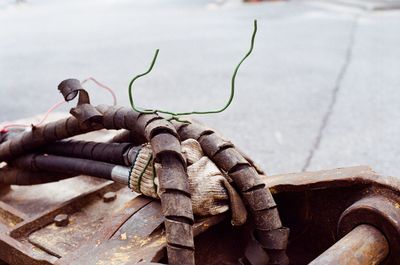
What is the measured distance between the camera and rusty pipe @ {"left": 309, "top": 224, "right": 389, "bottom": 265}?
107 centimetres

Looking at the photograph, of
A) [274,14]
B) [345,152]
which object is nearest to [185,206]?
[345,152]

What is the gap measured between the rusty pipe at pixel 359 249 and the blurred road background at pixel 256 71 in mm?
1689

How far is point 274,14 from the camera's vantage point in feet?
30.6

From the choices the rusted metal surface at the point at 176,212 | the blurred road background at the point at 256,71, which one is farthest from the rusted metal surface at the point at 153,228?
the blurred road background at the point at 256,71

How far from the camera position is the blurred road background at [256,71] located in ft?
11.0

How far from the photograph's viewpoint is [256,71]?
16.9 ft

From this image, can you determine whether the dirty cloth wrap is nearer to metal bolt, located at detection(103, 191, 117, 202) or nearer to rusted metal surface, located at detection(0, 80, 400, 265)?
rusted metal surface, located at detection(0, 80, 400, 265)

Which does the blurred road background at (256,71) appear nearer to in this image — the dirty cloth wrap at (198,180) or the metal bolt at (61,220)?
the metal bolt at (61,220)

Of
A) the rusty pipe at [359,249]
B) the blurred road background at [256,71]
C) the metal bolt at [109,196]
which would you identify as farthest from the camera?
the blurred road background at [256,71]

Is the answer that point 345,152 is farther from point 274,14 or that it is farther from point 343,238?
point 274,14

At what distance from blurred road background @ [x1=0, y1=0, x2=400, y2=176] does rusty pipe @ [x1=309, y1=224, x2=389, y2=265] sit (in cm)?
169

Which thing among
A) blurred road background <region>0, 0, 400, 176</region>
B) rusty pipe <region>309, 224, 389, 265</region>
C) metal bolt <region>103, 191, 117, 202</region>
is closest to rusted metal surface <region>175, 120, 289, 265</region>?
rusty pipe <region>309, 224, 389, 265</region>

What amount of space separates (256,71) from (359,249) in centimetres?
410

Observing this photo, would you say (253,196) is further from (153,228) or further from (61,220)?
(61,220)
